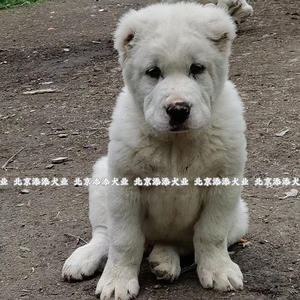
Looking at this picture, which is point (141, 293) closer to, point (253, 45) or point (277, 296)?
point (277, 296)

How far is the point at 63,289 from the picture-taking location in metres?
3.76

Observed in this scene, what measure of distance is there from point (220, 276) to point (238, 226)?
1.77ft

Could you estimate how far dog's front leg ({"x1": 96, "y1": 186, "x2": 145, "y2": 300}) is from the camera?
11.6ft

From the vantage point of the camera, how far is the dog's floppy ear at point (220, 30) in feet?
11.3

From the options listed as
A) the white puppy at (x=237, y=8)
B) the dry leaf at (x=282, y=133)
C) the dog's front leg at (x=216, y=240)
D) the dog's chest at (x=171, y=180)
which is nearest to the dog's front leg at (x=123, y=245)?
the dog's chest at (x=171, y=180)

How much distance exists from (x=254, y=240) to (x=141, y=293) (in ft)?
3.36

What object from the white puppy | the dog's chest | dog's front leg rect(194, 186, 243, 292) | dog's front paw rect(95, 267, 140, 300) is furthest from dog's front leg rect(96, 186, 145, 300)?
the white puppy

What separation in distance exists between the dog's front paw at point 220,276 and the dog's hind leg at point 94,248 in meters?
0.69

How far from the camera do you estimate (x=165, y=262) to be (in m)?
3.72

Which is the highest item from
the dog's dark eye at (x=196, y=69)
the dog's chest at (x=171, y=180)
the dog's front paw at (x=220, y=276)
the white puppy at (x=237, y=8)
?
the dog's dark eye at (x=196, y=69)

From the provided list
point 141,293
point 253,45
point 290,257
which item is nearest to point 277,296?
point 290,257

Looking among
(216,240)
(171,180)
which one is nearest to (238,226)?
(216,240)

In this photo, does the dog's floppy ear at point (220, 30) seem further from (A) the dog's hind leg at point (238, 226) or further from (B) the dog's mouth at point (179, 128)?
(A) the dog's hind leg at point (238, 226)

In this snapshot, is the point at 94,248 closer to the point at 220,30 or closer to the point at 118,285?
the point at 118,285
